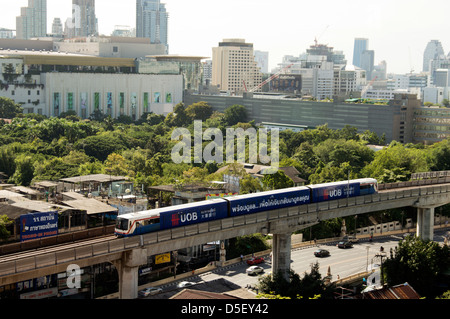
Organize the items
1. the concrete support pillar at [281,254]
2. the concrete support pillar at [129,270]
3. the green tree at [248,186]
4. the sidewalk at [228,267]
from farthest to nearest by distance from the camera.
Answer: the green tree at [248,186] → the sidewalk at [228,267] → the concrete support pillar at [281,254] → the concrete support pillar at [129,270]

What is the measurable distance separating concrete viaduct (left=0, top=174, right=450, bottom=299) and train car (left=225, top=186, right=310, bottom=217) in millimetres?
483

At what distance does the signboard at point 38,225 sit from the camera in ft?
134

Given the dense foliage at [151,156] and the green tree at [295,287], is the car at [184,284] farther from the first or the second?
the dense foliage at [151,156]

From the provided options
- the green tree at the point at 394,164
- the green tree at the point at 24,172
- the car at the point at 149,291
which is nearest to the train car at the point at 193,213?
the car at the point at 149,291

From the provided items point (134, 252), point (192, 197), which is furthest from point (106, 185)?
point (134, 252)

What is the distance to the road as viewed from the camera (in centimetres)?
4588

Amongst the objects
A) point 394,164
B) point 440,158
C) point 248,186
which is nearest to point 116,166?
point 248,186

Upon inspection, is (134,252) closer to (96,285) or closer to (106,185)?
(96,285)

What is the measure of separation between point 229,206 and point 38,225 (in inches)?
455

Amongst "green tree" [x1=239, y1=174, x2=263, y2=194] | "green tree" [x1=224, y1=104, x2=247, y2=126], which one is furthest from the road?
"green tree" [x1=224, y1=104, x2=247, y2=126]

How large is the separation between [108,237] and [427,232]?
93.0 feet

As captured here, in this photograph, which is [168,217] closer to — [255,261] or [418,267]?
[255,261]

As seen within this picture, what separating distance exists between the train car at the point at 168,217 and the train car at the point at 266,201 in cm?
89

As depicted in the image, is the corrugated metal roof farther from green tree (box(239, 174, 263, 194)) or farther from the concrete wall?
the concrete wall
